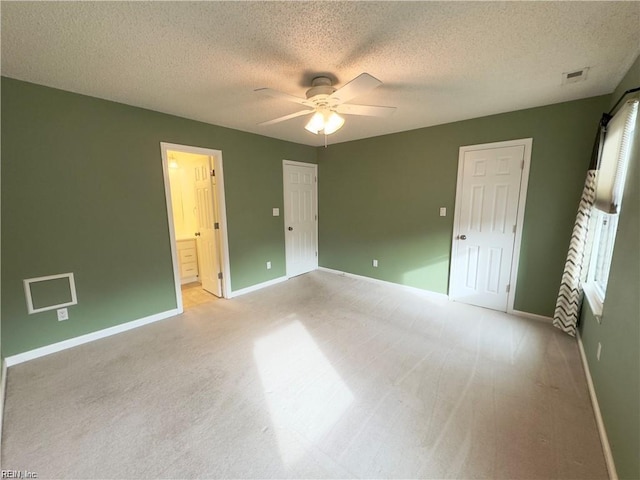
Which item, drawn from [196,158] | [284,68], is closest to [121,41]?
[284,68]

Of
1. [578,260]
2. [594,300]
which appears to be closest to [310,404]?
[594,300]

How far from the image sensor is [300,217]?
462 cm

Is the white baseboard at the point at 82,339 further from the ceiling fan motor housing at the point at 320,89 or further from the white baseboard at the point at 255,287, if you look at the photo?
the ceiling fan motor housing at the point at 320,89

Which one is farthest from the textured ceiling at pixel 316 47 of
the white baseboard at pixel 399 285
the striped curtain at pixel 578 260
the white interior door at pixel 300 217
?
the white baseboard at pixel 399 285

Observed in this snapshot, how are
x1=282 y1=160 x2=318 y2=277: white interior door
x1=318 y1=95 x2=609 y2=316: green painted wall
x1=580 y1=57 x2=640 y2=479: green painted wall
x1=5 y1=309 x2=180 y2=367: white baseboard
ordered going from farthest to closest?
x1=282 y1=160 x2=318 y2=277: white interior door
x1=318 y1=95 x2=609 y2=316: green painted wall
x1=5 y1=309 x2=180 y2=367: white baseboard
x1=580 y1=57 x2=640 y2=479: green painted wall

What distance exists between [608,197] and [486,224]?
1.34m

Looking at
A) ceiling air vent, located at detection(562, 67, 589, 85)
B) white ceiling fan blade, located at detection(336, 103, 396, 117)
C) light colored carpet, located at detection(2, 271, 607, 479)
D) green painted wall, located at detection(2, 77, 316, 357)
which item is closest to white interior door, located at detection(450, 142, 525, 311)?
light colored carpet, located at detection(2, 271, 607, 479)

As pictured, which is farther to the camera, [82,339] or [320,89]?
[82,339]

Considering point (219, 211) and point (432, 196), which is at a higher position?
point (432, 196)

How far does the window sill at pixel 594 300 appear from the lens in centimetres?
187

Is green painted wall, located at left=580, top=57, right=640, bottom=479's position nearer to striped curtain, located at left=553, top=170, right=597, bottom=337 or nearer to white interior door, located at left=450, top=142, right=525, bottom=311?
striped curtain, located at left=553, top=170, right=597, bottom=337

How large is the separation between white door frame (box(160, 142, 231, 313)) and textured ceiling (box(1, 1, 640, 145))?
62 centimetres

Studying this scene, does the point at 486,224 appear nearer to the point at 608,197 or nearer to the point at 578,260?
the point at 578,260

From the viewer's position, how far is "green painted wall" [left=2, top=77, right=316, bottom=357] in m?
2.12
